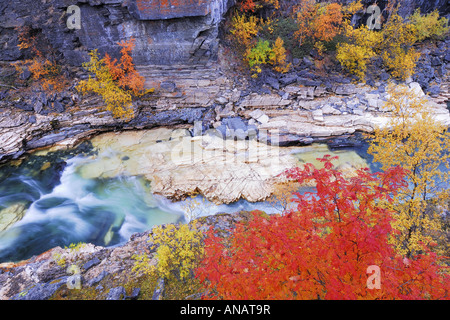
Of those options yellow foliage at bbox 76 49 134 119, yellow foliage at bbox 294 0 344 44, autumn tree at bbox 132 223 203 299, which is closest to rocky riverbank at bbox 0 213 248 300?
autumn tree at bbox 132 223 203 299

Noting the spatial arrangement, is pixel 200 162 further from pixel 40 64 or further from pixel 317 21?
pixel 317 21

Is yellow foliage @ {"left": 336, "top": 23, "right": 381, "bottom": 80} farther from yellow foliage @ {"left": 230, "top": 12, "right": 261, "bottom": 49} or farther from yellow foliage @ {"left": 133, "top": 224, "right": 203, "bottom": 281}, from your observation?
yellow foliage @ {"left": 133, "top": 224, "right": 203, "bottom": 281}

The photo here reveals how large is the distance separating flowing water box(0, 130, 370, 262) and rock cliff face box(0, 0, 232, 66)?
891 centimetres

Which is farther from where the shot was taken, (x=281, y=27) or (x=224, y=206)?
(x=281, y=27)

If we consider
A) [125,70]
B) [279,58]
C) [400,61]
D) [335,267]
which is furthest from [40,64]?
[400,61]

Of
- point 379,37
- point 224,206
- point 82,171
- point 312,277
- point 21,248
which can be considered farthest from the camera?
point 379,37

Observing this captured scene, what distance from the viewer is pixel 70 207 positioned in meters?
13.2

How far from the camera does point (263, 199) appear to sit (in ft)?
44.3

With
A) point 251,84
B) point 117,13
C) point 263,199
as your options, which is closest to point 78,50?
point 117,13

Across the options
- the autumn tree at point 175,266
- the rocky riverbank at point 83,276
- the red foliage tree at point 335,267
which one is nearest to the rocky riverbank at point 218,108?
the rocky riverbank at point 83,276

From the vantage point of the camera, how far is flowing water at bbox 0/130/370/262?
37.9ft

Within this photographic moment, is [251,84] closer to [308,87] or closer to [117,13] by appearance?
[308,87]

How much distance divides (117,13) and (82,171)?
11.4 m

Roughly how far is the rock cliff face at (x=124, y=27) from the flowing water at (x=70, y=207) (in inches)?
351
